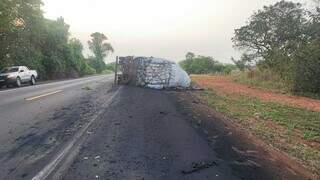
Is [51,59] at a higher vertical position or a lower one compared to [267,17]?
lower

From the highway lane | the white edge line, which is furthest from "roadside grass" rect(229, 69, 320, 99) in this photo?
the white edge line

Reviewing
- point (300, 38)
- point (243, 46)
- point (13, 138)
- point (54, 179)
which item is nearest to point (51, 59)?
point (243, 46)

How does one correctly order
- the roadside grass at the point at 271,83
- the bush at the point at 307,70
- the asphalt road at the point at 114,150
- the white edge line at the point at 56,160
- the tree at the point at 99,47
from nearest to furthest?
the white edge line at the point at 56,160, the asphalt road at the point at 114,150, the bush at the point at 307,70, the roadside grass at the point at 271,83, the tree at the point at 99,47

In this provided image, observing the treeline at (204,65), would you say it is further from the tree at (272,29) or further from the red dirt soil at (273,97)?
the red dirt soil at (273,97)

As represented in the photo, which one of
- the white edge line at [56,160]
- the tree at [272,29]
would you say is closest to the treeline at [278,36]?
the tree at [272,29]

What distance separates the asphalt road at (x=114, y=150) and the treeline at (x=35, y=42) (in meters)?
26.8

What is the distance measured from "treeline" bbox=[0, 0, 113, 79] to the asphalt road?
26813 mm

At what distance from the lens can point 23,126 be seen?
1133 cm

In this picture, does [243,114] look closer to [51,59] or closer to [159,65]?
[159,65]

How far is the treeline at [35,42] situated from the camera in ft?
127

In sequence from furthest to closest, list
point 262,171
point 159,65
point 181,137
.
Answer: point 159,65 < point 181,137 < point 262,171

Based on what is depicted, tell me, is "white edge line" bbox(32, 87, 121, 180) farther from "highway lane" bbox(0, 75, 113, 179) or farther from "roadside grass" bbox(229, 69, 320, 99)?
"roadside grass" bbox(229, 69, 320, 99)

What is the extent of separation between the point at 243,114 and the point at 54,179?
10.6 meters

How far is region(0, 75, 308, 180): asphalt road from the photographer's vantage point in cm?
720
